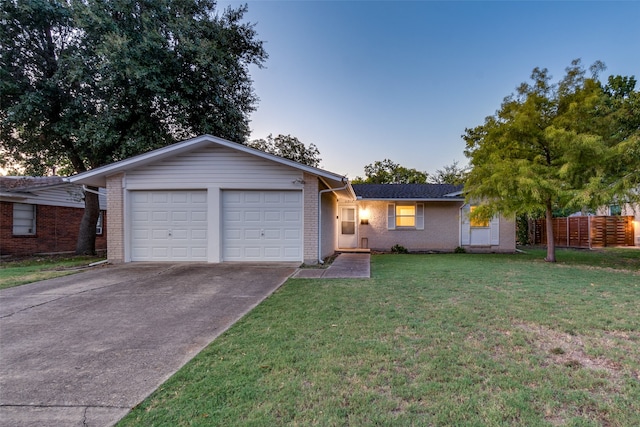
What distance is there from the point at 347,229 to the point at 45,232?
14.8m

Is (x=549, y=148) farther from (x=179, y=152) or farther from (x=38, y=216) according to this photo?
(x=38, y=216)

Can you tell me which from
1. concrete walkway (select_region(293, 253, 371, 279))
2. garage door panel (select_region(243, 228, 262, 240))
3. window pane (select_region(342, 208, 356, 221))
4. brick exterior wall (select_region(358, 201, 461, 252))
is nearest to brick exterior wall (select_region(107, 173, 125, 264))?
garage door panel (select_region(243, 228, 262, 240))

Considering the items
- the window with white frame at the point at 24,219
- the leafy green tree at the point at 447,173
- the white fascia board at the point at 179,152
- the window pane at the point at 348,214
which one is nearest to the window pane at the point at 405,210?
the window pane at the point at 348,214

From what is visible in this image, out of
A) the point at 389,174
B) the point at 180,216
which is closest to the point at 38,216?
the point at 180,216

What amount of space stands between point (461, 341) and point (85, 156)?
15347mm

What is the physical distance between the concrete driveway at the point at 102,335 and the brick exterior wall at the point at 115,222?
2.27 metres

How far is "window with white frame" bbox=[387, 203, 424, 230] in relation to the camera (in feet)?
51.3

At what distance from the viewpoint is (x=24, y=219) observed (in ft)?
47.2

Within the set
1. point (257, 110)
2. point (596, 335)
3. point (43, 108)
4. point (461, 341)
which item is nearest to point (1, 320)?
point (461, 341)

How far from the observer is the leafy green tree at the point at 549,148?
931cm

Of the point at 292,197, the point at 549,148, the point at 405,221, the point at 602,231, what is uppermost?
the point at 549,148

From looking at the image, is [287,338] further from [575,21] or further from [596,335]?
[575,21]

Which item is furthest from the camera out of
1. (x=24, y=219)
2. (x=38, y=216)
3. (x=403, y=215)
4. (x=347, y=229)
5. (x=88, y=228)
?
(x=347, y=229)

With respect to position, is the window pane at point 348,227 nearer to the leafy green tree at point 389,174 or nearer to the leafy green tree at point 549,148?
the leafy green tree at point 549,148
